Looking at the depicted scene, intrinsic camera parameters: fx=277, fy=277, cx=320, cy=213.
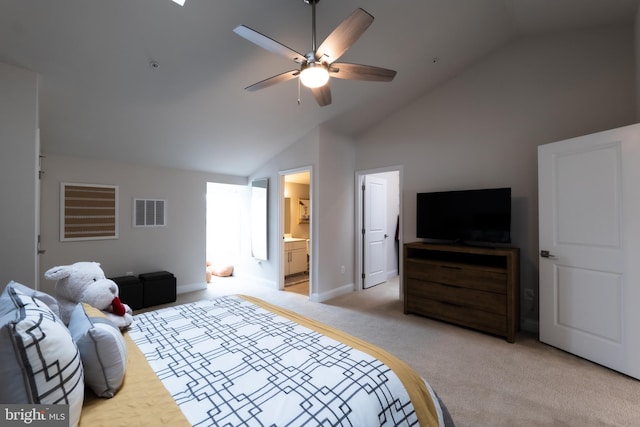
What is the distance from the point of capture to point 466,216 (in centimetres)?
328

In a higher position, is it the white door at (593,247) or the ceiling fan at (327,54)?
the ceiling fan at (327,54)

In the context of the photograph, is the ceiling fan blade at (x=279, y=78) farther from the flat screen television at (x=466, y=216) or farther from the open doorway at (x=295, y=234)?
the flat screen television at (x=466, y=216)

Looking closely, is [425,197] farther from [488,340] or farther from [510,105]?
[488,340]

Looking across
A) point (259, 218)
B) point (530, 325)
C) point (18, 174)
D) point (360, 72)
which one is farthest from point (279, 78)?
point (530, 325)

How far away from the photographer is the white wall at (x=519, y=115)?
9.04ft

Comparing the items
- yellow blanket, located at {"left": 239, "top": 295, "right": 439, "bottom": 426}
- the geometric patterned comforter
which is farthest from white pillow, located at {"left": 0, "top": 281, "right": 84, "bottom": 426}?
yellow blanket, located at {"left": 239, "top": 295, "right": 439, "bottom": 426}

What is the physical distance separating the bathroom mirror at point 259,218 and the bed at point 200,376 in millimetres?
3214

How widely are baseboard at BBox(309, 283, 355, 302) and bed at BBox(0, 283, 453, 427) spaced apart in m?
2.43

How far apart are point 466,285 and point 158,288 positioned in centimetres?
389

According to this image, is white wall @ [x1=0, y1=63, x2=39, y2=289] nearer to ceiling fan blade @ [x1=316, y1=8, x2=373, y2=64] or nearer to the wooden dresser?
ceiling fan blade @ [x1=316, y1=8, x2=373, y2=64]

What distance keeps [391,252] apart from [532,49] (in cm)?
362

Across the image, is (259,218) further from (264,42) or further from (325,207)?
(264,42)

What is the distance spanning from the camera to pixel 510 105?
3275mm

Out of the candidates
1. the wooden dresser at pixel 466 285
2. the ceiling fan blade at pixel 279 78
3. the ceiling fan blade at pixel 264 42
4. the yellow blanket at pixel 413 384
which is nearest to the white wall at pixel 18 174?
the ceiling fan blade at pixel 279 78
